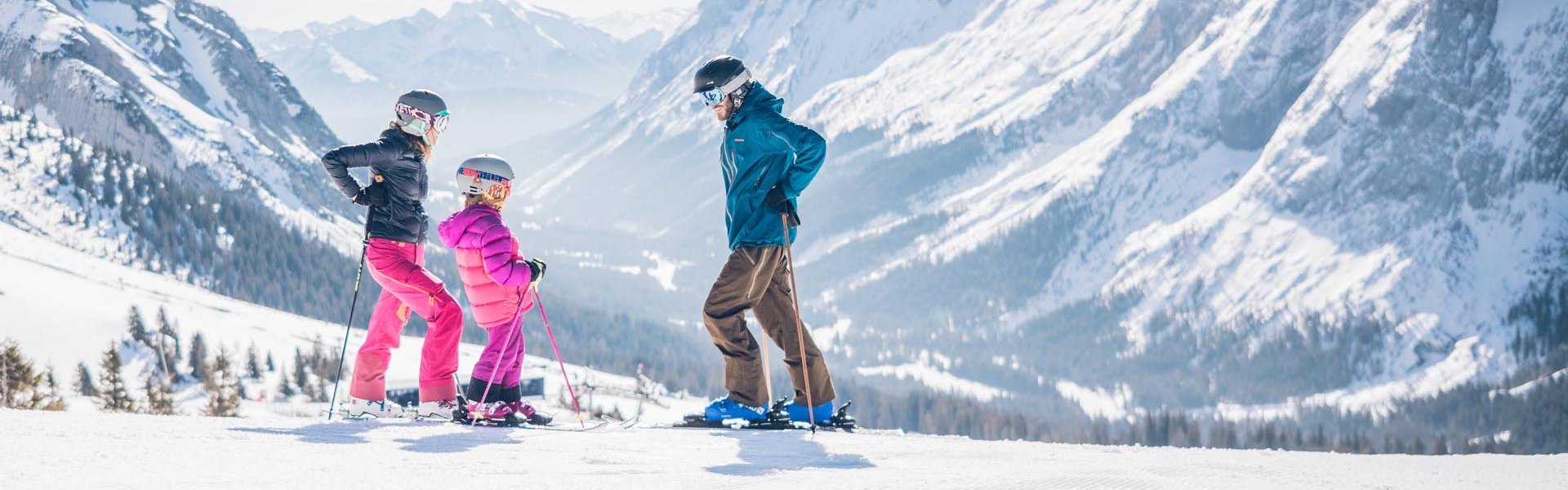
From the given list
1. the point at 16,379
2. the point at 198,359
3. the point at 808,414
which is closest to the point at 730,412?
the point at 808,414

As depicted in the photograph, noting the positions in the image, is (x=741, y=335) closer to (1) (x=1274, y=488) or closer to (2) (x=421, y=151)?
(2) (x=421, y=151)

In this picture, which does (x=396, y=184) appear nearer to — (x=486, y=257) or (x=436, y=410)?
(x=486, y=257)

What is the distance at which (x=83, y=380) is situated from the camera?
77500 mm

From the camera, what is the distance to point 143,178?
187000mm

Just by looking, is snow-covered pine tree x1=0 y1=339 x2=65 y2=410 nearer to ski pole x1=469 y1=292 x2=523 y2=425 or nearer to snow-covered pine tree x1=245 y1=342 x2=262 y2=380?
ski pole x1=469 y1=292 x2=523 y2=425

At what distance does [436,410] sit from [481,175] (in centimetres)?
245

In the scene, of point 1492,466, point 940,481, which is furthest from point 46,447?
point 1492,466

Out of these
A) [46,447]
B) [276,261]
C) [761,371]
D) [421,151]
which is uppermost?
[276,261]

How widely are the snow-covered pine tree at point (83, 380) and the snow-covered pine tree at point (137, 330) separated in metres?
12.9

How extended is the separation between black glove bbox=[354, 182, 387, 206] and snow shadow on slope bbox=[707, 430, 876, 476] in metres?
4.13

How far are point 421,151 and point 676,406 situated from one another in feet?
344

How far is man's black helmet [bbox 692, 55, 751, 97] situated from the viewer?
13.2 m

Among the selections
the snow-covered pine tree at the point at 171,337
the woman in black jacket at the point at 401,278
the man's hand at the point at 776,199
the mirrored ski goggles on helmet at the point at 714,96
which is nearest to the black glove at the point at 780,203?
the man's hand at the point at 776,199

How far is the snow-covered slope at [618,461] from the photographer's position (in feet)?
26.2
